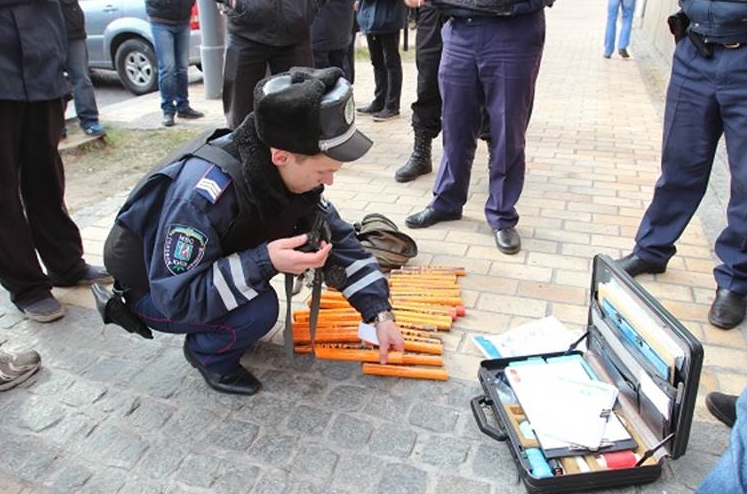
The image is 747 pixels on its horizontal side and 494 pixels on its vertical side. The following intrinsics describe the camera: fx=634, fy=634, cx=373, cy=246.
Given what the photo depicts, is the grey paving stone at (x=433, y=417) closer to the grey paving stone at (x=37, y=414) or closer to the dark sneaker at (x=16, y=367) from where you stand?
the grey paving stone at (x=37, y=414)

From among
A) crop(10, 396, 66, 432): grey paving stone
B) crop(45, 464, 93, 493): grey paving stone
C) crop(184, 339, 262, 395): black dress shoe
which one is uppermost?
crop(184, 339, 262, 395): black dress shoe

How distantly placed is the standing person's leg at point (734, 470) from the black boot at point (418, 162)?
339 cm

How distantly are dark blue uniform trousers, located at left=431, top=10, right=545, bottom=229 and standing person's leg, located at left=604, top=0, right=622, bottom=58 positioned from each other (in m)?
7.59

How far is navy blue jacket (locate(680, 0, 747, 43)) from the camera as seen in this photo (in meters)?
2.51

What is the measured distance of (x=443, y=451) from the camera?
2.08 metres

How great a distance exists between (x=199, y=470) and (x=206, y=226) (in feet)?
2.54

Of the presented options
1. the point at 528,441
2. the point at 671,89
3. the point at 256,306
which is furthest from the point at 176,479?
the point at 671,89

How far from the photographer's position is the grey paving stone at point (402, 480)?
1.93 metres

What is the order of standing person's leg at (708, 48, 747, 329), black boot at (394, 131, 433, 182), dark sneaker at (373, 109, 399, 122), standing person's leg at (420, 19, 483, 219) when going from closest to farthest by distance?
1. standing person's leg at (708, 48, 747, 329)
2. standing person's leg at (420, 19, 483, 219)
3. black boot at (394, 131, 433, 182)
4. dark sneaker at (373, 109, 399, 122)

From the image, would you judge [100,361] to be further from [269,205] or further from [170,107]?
[170,107]

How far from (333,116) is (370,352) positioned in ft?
3.42

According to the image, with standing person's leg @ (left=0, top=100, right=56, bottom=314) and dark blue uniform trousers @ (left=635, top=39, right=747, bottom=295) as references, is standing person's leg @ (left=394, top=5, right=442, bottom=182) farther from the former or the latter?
standing person's leg @ (left=0, top=100, right=56, bottom=314)

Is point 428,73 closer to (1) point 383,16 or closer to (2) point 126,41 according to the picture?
(1) point 383,16

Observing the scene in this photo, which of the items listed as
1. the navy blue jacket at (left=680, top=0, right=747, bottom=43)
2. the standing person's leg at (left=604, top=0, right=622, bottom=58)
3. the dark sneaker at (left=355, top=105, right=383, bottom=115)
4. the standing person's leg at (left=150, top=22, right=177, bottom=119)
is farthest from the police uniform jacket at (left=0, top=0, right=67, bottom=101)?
the standing person's leg at (left=604, top=0, right=622, bottom=58)
